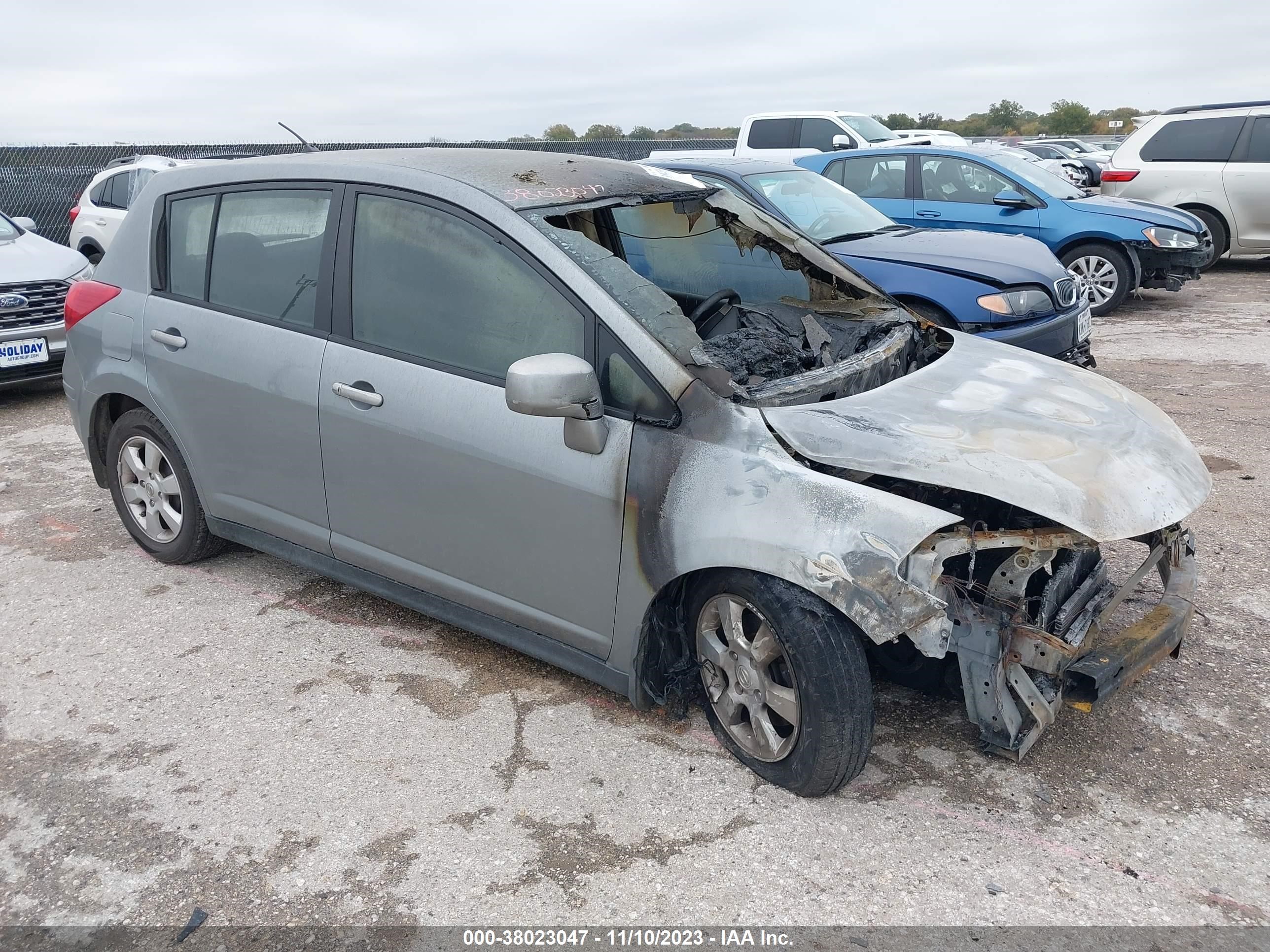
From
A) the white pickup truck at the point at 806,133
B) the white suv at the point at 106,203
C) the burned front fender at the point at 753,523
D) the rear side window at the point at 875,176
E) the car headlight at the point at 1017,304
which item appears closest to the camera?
the burned front fender at the point at 753,523

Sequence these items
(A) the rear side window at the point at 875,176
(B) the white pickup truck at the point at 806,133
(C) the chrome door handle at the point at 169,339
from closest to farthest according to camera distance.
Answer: (C) the chrome door handle at the point at 169,339 → (A) the rear side window at the point at 875,176 → (B) the white pickup truck at the point at 806,133

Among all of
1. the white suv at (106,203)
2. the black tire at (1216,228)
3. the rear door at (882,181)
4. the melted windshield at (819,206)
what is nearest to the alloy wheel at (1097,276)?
the rear door at (882,181)

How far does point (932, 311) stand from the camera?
21.3 feet

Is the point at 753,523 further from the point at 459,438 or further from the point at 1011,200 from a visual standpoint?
the point at 1011,200

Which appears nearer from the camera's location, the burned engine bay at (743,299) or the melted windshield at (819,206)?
the burned engine bay at (743,299)

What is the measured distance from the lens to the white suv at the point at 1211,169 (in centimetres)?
1184

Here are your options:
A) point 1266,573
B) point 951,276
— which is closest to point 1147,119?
point 951,276

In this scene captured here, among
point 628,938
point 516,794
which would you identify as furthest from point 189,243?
point 628,938

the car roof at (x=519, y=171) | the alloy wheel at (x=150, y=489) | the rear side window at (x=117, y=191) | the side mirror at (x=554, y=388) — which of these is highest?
the car roof at (x=519, y=171)

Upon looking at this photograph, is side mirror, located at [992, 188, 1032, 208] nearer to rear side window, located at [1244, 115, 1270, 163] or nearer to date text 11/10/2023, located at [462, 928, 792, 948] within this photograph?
rear side window, located at [1244, 115, 1270, 163]

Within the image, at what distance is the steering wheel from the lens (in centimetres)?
357

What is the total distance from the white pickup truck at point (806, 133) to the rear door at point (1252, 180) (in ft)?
13.3

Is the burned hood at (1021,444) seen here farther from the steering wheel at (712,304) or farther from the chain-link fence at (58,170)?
the chain-link fence at (58,170)

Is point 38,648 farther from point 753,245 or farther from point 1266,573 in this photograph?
point 1266,573
